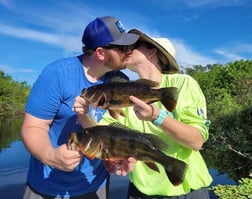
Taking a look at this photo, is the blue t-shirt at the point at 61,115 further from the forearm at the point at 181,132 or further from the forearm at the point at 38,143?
the forearm at the point at 181,132

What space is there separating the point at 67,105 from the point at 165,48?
950mm

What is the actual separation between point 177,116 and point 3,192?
43.2ft

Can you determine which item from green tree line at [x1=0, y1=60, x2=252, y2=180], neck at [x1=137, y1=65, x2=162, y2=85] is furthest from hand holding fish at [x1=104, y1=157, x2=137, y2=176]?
green tree line at [x1=0, y1=60, x2=252, y2=180]

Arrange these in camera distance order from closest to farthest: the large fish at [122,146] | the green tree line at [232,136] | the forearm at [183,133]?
the large fish at [122,146] < the forearm at [183,133] < the green tree line at [232,136]

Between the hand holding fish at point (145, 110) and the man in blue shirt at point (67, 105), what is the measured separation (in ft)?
1.63

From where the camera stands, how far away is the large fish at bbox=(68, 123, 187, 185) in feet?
7.58

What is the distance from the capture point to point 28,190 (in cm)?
310

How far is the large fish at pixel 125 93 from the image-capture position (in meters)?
2.57

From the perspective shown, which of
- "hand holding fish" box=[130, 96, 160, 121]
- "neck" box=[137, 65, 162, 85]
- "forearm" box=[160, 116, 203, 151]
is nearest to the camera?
"hand holding fish" box=[130, 96, 160, 121]

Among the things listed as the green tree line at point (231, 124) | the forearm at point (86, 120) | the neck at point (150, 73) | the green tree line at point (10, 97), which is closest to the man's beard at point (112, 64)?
the neck at point (150, 73)

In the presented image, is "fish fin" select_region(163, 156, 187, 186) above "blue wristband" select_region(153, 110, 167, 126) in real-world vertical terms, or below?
below

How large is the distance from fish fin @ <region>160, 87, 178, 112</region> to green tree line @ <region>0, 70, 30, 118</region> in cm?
7453

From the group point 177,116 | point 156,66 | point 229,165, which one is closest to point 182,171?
point 177,116

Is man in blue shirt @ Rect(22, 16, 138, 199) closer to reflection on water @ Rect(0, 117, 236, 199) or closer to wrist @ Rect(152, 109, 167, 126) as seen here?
wrist @ Rect(152, 109, 167, 126)
